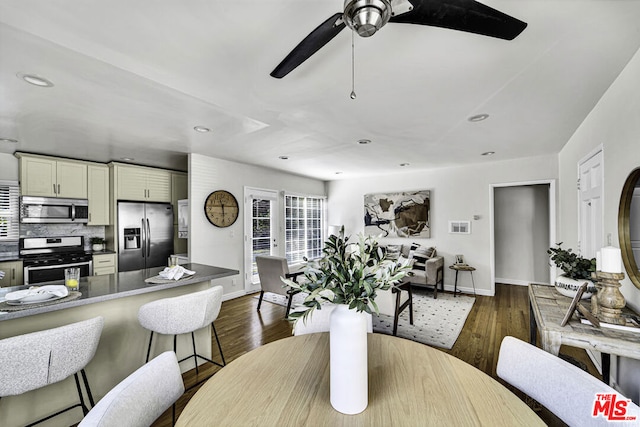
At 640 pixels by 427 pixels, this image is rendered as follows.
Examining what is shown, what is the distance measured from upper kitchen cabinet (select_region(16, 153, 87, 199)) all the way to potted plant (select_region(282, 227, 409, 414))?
5.05 m

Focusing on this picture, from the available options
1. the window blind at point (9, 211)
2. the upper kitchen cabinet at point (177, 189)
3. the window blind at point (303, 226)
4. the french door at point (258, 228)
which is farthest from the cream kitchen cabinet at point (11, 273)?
the window blind at point (303, 226)

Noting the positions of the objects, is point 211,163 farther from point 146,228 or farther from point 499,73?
point 499,73

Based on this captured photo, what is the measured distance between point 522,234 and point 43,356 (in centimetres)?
697

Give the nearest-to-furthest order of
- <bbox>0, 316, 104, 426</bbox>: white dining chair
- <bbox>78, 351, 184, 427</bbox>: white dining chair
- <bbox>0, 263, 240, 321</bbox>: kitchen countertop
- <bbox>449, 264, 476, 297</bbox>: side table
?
<bbox>78, 351, 184, 427</bbox>: white dining chair, <bbox>0, 316, 104, 426</bbox>: white dining chair, <bbox>0, 263, 240, 321</bbox>: kitchen countertop, <bbox>449, 264, 476, 297</bbox>: side table

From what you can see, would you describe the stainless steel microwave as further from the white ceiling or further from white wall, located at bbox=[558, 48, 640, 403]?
white wall, located at bbox=[558, 48, 640, 403]

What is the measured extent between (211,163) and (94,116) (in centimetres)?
195

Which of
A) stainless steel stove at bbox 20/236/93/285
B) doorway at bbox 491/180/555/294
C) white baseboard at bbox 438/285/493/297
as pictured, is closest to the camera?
stainless steel stove at bbox 20/236/93/285

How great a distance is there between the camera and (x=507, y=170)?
4.84 metres

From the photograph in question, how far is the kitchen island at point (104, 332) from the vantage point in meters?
1.62

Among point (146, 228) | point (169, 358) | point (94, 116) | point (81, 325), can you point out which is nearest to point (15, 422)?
point (81, 325)

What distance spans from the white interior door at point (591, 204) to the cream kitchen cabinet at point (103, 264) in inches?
244

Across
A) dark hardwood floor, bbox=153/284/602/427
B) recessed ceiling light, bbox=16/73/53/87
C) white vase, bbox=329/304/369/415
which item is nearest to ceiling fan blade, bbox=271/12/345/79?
white vase, bbox=329/304/369/415

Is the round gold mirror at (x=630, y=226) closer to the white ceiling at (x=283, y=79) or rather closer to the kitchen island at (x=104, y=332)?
the white ceiling at (x=283, y=79)

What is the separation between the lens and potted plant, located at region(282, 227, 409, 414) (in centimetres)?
89
